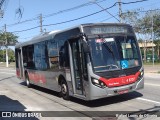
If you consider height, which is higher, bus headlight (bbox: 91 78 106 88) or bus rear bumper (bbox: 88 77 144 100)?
bus headlight (bbox: 91 78 106 88)

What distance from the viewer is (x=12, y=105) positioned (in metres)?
13.4

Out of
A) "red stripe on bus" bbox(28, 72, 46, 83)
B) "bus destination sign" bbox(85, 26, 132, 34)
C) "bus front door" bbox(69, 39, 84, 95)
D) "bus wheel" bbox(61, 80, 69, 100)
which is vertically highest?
"bus destination sign" bbox(85, 26, 132, 34)

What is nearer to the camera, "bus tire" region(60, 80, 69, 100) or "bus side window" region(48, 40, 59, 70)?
"bus tire" region(60, 80, 69, 100)

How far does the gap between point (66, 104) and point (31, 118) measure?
2535 millimetres

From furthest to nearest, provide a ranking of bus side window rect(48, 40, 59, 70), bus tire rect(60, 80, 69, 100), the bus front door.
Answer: bus side window rect(48, 40, 59, 70) < bus tire rect(60, 80, 69, 100) < the bus front door

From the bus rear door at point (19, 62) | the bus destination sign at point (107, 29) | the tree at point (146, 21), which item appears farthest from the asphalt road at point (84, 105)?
the tree at point (146, 21)

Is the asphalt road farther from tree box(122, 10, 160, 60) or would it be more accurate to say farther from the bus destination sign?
tree box(122, 10, 160, 60)

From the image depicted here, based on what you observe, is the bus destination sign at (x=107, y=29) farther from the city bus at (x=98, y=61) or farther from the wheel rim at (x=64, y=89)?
the wheel rim at (x=64, y=89)

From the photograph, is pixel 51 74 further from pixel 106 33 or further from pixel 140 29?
pixel 140 29

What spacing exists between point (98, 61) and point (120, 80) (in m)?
1.00

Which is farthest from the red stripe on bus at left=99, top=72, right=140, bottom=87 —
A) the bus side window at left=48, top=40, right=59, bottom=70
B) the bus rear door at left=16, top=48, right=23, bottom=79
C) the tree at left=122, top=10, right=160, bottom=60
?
the tree at left=122, top=10, right=160, bottom=60

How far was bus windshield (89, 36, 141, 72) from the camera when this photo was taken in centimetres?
1145

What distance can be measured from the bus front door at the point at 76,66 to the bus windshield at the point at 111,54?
64cm

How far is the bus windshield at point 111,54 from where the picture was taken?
11.5m
